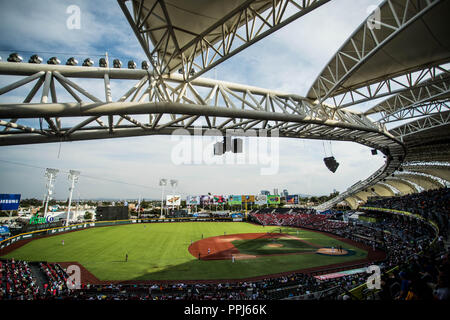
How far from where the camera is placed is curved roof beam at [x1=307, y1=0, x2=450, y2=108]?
7.46 metres

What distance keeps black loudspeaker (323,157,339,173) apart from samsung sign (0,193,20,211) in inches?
1500

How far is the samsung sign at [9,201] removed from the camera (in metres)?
26.2

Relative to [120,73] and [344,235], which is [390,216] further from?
[120,73]

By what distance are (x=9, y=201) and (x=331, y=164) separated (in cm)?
3878

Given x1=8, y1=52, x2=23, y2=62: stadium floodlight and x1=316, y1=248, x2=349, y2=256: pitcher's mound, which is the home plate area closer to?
x1=316, y1=248, x2=349, y2=256: pitcher's mound

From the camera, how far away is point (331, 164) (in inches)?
781

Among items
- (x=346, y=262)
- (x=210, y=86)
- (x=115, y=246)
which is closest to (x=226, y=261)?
(x=346, y=262)

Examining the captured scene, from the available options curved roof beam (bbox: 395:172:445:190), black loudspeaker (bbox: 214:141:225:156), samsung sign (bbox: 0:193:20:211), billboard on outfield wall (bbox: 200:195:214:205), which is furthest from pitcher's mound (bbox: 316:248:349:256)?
billboard on outfield wall (bbox: 200:195:214:205)

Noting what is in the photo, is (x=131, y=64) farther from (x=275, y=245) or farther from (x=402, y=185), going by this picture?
(x=402, y=185)

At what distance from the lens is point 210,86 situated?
10.3 metres

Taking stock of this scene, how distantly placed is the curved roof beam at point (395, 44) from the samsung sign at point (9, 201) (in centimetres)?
3708

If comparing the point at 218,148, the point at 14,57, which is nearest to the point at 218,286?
the point at 218,148

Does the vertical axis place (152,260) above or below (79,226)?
above

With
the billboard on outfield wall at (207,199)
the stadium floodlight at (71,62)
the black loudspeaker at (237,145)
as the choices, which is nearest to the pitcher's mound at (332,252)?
the black loudspeaker at (237,145)
